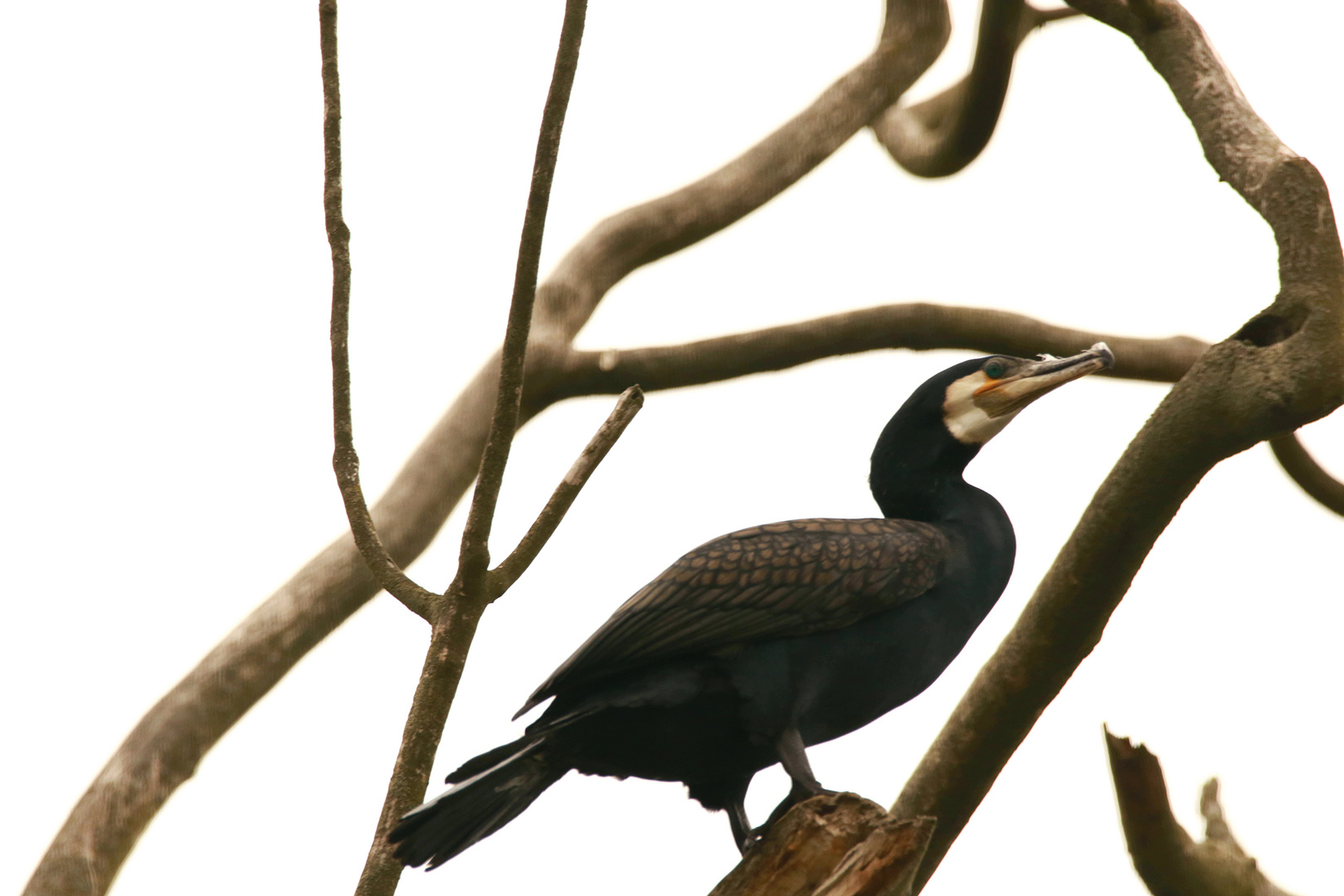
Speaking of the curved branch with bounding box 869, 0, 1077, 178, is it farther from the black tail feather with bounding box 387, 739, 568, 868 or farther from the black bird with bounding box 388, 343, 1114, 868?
the black tail feather with bounding box 387, 739, 568, 868

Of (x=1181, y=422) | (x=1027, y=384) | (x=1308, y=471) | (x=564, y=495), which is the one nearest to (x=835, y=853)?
(x=564, y=495)

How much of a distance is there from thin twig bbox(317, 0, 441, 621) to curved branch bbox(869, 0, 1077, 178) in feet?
9.02

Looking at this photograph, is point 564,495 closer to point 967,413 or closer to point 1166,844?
point 967,413

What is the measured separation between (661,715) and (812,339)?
2106 mm

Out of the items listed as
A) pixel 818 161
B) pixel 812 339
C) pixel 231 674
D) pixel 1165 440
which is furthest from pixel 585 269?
pixel 1165 440

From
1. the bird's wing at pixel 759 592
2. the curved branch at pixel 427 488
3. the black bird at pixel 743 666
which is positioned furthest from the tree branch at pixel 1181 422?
the curved branch at pixel 427 488

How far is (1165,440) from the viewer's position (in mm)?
2559

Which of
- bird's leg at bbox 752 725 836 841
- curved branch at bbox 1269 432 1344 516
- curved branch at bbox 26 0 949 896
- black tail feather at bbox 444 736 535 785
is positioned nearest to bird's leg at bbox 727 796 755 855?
bird's leg at bbox 752 725 836 841

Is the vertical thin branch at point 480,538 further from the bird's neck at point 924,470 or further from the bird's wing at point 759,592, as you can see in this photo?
the bird's neck at point 924,470

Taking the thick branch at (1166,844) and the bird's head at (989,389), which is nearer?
the thick branch at (1166,844)

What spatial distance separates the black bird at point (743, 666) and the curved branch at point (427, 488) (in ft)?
5.86

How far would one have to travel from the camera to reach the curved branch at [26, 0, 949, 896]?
3805mm

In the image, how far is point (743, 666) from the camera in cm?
244

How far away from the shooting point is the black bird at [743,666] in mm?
2412
